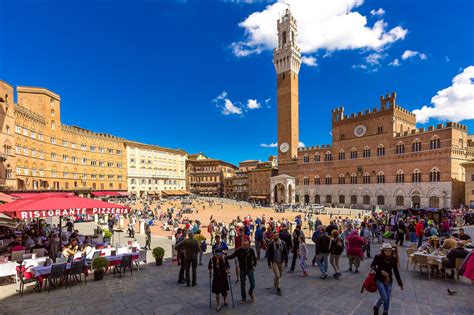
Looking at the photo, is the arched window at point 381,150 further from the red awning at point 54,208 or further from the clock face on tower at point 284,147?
the red awning at point 54,208

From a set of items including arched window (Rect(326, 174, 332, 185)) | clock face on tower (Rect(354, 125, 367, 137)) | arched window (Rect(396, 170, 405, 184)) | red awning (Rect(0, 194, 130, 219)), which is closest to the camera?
red awning (Rect(0, 194, 130, 219))

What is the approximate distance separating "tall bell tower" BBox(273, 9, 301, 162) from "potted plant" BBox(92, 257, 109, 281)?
49839mm

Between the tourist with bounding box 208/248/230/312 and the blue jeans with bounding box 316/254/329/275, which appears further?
the blue jeans with bounding box 316/254/329/275

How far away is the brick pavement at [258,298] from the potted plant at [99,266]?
0.22 meters

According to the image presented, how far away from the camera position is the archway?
52750 mm

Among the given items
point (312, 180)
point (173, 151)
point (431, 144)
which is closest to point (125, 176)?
point (173, 151)

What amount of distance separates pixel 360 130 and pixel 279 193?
20.2m

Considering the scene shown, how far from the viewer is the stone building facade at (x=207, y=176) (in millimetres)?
77938

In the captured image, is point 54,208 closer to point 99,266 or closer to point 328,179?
Result: point 99,266

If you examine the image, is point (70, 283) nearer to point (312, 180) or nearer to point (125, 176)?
point (312, 180)

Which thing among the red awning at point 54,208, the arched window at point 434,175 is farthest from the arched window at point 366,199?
the red awning at point 54,208

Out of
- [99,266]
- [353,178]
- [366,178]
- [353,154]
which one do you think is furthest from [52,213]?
[353,154]

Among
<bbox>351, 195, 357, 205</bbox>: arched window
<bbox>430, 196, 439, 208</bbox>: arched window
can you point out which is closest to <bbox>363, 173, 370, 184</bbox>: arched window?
<bbox>351, 195, 357, 205</bbox>: arched window

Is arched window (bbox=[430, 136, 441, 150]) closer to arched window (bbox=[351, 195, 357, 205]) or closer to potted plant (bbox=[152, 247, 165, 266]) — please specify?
arched window (bbox=[351, 195, 357, 205])
